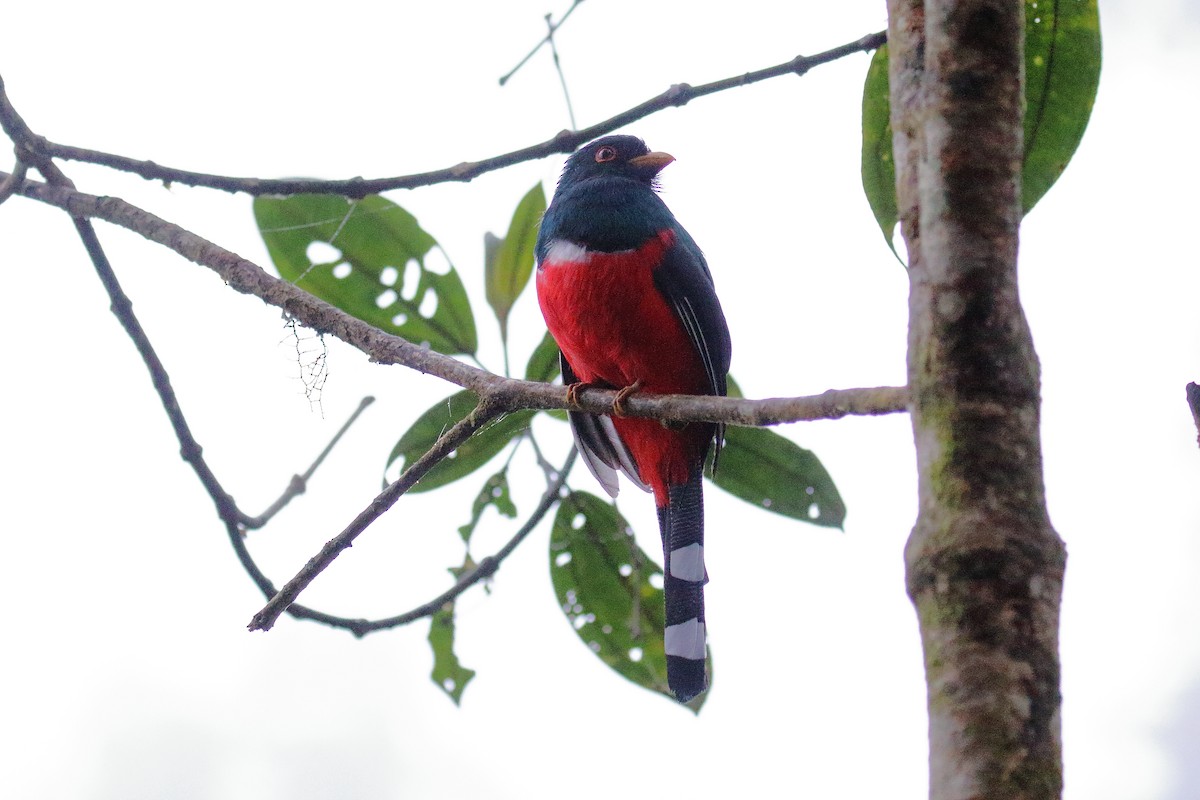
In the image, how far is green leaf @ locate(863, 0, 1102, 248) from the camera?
2.57 meters

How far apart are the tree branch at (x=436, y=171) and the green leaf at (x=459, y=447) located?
0.91 metres

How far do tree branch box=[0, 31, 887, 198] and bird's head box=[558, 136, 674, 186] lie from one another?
53.4 inches

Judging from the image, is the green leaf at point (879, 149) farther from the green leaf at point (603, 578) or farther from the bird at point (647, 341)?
the green leaf at point (603, 578)

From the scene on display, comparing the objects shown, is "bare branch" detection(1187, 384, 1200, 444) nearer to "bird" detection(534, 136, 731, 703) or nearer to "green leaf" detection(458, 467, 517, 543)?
"bird" detection(534, 136, 731, 703)

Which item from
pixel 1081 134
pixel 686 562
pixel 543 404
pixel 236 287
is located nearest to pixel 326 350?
pixel 236 287

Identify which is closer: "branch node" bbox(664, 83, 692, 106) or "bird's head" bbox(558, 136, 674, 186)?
"branch node" bbox(664, 83, 692, 106)

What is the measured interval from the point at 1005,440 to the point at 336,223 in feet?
9.49

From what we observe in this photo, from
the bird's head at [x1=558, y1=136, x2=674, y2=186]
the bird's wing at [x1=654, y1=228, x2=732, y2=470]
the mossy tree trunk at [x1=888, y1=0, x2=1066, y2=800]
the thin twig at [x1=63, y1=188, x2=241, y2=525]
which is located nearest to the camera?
the mossy tree trunk at [x1=888, y1=0, x2=1066, y2=800]

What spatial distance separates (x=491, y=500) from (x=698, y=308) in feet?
3.16

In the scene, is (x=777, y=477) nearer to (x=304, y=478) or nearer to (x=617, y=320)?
(x=617, y=320)

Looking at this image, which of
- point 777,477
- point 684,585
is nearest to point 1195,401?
point 777,477

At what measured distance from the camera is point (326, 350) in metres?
3.23

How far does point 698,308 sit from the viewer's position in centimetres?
365

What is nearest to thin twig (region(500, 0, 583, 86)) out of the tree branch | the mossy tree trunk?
the tree branch
